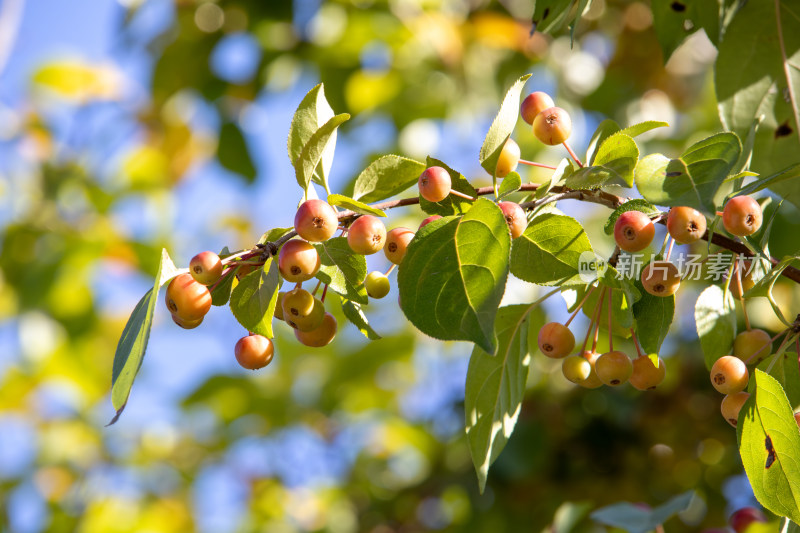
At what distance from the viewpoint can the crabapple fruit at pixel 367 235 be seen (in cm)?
92

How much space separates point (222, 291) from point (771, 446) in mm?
737

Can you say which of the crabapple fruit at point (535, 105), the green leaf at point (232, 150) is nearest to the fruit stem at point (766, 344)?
the crabapple fruit at point (535, 105)

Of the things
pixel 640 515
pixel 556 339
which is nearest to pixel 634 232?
pixel 556 339

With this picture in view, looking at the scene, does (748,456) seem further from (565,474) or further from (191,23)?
(191,23)

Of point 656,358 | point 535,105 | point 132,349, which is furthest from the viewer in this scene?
point 535,105

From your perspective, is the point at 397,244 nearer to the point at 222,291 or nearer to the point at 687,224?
the point at 222,291

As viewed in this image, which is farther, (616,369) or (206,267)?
(616,369)

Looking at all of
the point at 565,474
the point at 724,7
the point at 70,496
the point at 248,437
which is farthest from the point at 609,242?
the point at 70,496

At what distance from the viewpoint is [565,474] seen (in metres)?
2.77

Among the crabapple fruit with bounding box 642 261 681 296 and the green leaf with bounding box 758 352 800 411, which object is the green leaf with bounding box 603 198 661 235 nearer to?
the crabapple fruit with bounding box 642 261 681 296

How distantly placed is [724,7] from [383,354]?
226cm

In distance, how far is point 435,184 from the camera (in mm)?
938

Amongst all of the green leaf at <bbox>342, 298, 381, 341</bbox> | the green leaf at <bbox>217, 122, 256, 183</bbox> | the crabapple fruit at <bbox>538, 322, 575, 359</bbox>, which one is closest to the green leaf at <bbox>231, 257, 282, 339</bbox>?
the green leaf at <bbox>342, 298, 381, 341</bbox>

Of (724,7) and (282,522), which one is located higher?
(724,7)
